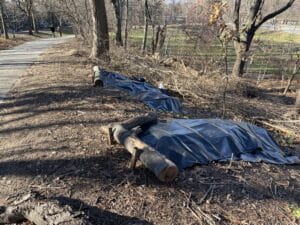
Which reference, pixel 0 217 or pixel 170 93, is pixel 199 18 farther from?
pixel 0 217

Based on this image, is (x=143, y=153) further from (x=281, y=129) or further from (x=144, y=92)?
(x=281, y=129)

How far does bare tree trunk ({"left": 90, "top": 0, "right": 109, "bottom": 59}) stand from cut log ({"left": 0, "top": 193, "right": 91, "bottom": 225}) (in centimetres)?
834

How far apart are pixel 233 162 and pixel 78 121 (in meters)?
2.72

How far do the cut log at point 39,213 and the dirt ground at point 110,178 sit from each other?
0.66ft

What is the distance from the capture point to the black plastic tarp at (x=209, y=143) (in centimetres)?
448

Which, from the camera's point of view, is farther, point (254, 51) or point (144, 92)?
point (254, 51)

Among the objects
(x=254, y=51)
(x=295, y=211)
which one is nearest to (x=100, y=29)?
(x=295, y=211)

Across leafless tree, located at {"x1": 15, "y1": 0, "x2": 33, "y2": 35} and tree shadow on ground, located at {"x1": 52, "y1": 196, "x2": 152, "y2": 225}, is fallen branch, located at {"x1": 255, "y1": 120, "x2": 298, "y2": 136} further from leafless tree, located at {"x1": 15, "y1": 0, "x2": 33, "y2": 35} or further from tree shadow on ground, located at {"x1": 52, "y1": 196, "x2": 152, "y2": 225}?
leafless tree, located at {"x1": 15, "y1": 0, "x2": 33, "y2": 35}

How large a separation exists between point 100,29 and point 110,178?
8003 millimetres

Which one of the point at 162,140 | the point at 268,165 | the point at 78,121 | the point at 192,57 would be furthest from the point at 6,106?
the point at 192,57

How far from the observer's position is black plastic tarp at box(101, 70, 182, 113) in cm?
727

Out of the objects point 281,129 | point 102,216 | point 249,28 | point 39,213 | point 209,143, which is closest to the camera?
point 39,213

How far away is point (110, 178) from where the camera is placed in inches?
155

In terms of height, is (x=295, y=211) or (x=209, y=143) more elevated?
(x=209, y=143)
